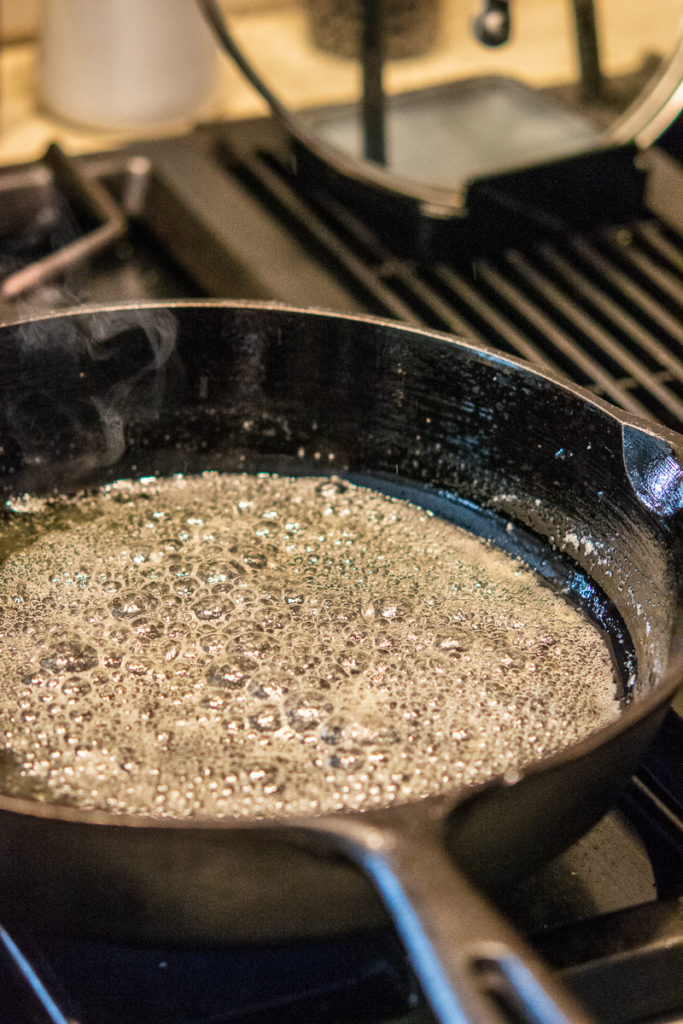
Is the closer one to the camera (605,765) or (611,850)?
(605,765)

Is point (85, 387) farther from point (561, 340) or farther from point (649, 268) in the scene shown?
point (649, 268)

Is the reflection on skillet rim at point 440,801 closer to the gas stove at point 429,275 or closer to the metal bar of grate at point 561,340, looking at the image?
the gas stove at point 429,275

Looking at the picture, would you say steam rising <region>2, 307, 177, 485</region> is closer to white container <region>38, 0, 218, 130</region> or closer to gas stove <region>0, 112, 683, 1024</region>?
gas stove <region>0, 112, 683, 1024</region>

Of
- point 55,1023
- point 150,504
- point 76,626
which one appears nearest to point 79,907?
point 55,1023

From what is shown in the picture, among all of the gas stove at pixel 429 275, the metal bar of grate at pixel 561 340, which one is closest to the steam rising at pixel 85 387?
the gas stove at pixel 429 275

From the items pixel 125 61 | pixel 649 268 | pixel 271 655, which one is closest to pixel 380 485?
pixel 271 655

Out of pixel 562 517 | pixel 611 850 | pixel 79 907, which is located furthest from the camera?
pixel 562 517

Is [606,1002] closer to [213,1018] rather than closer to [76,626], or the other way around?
[213,1018]
